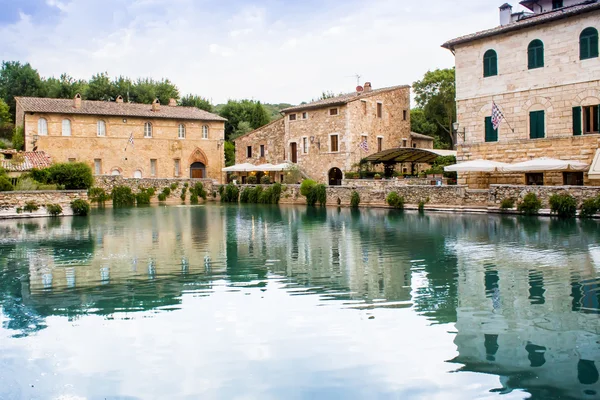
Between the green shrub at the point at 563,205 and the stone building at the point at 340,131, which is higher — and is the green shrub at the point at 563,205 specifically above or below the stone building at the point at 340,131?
below

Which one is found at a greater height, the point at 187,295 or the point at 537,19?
the point at 537,19

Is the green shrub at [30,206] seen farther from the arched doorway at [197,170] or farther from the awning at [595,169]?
the awning at [595,169]

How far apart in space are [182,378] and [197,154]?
41801mm

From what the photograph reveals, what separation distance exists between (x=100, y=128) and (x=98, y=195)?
750cm

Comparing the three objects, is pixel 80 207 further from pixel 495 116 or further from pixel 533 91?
pixel 533 91

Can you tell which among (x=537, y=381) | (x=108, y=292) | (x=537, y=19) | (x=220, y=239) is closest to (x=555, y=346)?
(x=537, y=381)

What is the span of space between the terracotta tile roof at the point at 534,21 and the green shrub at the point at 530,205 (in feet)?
25.3

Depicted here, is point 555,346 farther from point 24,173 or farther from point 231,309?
point 24,173

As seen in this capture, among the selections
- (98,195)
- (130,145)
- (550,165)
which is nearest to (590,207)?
(550,165)

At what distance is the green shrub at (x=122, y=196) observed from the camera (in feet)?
125

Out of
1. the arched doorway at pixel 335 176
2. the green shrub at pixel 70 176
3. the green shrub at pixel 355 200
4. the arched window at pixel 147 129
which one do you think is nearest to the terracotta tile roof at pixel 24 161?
the green shrub at pixel 70 176

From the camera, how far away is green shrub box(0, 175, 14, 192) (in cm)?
2588

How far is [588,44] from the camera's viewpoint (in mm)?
24375

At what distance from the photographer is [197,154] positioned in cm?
4678
